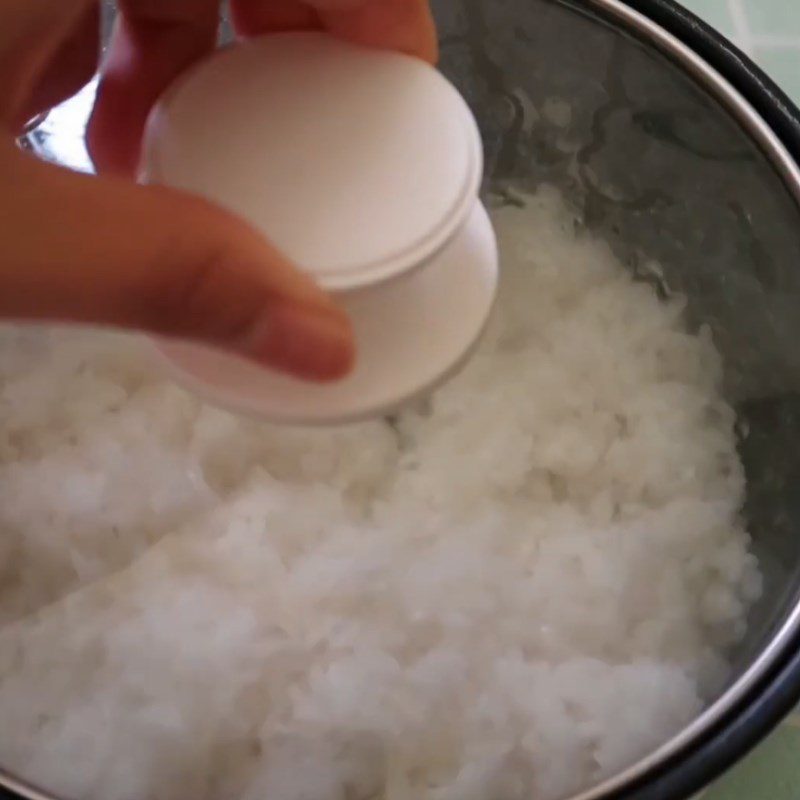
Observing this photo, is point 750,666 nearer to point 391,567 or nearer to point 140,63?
point 391,567

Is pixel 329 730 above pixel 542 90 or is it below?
below

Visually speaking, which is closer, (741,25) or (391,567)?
(391,567)

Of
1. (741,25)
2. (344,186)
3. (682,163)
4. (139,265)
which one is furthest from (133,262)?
(741,25)

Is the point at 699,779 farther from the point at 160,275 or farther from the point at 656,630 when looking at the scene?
the point at 160,275

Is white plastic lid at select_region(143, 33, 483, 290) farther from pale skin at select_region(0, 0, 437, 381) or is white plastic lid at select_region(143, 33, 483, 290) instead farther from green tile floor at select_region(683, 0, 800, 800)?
green tile floor at select_region(683, 0, 800, 800)

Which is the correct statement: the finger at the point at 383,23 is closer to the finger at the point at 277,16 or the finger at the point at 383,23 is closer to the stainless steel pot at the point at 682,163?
the finger at the point at 277,16

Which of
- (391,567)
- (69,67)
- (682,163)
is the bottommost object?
(391,567)

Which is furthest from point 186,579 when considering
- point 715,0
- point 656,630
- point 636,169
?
point 715,0
